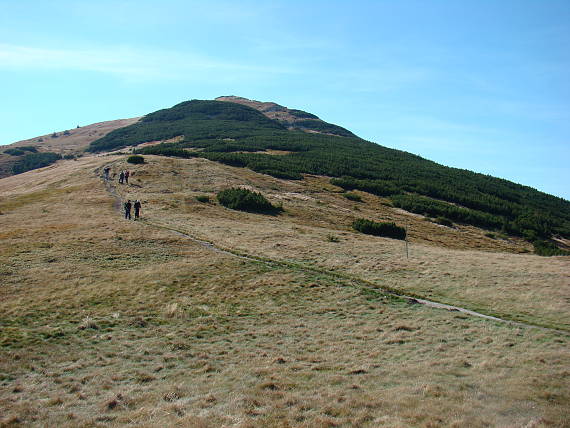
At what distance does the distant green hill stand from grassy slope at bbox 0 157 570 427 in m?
28.5

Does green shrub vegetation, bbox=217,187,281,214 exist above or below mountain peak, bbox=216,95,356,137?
below

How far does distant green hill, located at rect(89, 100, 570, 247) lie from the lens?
56.5 meters

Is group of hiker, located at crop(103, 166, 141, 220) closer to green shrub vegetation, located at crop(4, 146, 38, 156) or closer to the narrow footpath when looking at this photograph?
the narrow footpath

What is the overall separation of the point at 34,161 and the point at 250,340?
3982 inches

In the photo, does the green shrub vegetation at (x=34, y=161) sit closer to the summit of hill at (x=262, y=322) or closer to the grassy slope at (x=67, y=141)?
the grassy slope at (x=67, y=141)

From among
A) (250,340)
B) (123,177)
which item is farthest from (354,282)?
(123,177)

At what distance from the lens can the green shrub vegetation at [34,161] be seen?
312 feet

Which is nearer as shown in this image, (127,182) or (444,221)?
(444,221)

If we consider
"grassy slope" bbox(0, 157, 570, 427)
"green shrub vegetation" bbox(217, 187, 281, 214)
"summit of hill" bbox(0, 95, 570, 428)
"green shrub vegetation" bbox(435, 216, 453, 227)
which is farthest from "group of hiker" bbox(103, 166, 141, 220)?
"green shrub vegetation" bbox(435, 216, 453, 227)

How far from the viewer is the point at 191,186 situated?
175ft

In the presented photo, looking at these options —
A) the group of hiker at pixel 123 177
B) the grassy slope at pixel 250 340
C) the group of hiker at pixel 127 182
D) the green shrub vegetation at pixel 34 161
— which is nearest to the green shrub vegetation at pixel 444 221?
the grassy slope at pixel 250 340

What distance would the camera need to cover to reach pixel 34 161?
3885 inches

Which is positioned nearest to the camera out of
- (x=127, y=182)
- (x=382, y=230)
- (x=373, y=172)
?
(x=382, y=230)

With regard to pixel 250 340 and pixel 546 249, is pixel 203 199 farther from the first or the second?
pixel 546 249
